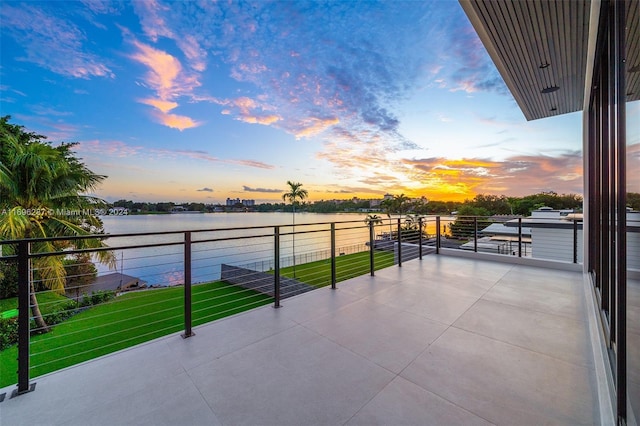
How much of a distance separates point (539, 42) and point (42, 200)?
349 inches

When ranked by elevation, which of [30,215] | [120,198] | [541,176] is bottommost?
[30,215]

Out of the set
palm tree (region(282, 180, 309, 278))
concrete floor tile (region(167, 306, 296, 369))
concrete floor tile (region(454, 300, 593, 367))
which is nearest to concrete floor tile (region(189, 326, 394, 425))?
concrete floor tile (region(167, 306, 296, 369))

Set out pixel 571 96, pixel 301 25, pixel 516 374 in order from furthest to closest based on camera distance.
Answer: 1. pixel 301 25
2. pixel 571 96
3. pixel 516 374

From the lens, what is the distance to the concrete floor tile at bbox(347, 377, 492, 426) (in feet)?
4.30

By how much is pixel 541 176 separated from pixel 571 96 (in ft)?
18.0

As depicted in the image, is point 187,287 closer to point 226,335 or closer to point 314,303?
point 226,335

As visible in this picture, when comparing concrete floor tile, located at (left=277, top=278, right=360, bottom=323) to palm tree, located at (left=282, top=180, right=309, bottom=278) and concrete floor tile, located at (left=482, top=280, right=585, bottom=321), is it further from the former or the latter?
palm tree, located at (left=282, top=180, right=309, bottom=278)

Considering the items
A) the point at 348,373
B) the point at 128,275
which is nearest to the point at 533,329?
the point at 348,373

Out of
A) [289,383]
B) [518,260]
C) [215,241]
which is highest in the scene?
[215,241]

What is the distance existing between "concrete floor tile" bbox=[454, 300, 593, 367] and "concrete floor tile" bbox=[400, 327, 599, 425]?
0.14 meters

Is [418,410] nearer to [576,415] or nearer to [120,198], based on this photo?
[576,415]

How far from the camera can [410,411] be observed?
1383mm

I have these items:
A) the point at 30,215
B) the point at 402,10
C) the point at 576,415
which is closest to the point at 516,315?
the point at 576,415

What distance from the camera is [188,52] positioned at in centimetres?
573
